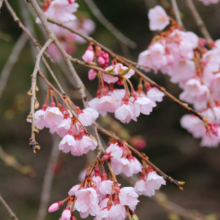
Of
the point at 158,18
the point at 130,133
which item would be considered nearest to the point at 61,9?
the point at 158,18

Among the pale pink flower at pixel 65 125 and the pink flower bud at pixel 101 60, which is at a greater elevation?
the pink flower bud at pixel 101 60

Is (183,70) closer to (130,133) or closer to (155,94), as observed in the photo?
(155,94)

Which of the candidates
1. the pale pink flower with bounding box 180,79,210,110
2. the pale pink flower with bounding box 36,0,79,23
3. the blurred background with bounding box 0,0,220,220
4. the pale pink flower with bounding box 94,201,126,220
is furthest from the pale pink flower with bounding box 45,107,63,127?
the blurred background with bounding box 0,0,220,220

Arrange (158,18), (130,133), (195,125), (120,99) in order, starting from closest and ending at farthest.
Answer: (120,99)
(158,18)
(195,125)
(130,133)

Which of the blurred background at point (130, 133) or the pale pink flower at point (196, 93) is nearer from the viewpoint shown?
the pale pink flower at point (196, 93)

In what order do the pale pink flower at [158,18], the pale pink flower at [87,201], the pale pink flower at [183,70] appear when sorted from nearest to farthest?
the pale pink flower at [87,201] < the pale pink flower at [183,70] < the pale pink flower at [158,18]

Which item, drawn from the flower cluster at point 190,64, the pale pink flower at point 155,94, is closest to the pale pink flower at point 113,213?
the pale pink flower at point 155,94

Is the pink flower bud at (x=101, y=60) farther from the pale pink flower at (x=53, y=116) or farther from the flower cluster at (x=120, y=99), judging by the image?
the pale pink flower at (x=53, y=116)
